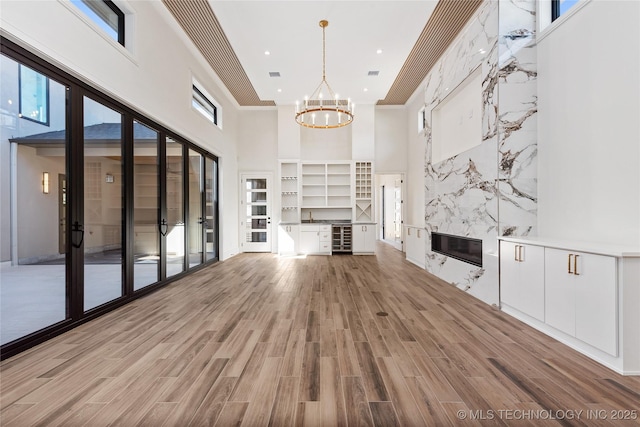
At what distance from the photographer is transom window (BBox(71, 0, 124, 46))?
319cm

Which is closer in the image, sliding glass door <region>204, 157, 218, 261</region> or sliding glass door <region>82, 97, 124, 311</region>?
sliding glass door <region>82, 97, 124, 311</region>

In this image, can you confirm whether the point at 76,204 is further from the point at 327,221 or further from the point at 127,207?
the point at 327,221

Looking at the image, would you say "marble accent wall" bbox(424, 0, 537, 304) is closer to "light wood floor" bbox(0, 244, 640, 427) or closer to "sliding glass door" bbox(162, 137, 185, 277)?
"light wood floor" bbox(0, 244, 640, 427)

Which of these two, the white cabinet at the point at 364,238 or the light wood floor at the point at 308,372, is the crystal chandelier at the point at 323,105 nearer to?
the white cabinet at the point at 364,238

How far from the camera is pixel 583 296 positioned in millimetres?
2350

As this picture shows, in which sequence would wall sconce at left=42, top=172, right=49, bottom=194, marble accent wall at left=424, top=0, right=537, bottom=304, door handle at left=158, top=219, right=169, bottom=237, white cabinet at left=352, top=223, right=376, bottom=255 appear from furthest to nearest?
white cabinet at left=352, top=223, right=376, bottom=255
door handle at left=158, top=219, right=169, bottom=237
marble accent wall at left=424, top=0, right=537, bottom=304
wall sconce at left=42, top=172, right=49, bottom=194

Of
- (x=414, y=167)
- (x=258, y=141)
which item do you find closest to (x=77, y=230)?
(x=258, y=141)

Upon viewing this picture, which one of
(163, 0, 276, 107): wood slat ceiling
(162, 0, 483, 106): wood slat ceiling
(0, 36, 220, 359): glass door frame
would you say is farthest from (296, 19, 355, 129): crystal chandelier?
(0, 36, 220, 359): glass door frame

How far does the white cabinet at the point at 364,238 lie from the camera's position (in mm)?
8102

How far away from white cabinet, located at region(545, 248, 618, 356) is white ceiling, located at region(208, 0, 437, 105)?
4.23 metres

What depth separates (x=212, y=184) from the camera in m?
7.12

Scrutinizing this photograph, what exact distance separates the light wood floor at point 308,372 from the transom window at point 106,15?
3.50 metres

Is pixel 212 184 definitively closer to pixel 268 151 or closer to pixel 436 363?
pixel 268 151

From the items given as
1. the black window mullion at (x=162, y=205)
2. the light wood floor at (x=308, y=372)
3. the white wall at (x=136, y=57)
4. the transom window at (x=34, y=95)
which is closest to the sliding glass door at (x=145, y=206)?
the black window mullion at (x=162, y=205)
